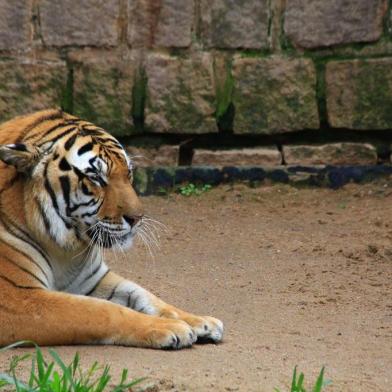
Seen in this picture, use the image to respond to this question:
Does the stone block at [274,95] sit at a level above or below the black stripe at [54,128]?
below

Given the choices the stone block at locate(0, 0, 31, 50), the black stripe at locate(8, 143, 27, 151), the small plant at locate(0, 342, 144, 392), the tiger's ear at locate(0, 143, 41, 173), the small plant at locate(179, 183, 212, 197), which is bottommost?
the small plant at locate(179, 183, 212, 197)

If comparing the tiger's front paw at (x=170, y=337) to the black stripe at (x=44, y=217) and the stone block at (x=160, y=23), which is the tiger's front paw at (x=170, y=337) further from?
the stone block at (x=160, y=23)

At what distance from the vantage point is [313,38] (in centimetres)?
714

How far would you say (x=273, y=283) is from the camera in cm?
557

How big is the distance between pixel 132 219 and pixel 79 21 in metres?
2.96

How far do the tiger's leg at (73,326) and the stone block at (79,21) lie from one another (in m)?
3.13

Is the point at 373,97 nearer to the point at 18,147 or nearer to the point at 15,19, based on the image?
the point at 15,19

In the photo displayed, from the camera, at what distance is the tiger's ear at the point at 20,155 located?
4.41m

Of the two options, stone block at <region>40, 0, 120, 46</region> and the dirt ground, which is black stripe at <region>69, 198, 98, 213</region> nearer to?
the dirt ground

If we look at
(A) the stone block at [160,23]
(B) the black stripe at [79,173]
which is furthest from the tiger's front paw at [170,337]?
(A) the stone block at [160,23]

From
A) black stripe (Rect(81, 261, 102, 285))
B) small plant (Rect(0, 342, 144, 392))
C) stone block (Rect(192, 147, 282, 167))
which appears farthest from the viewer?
stone block (Rect(192, 147, 282, 167))

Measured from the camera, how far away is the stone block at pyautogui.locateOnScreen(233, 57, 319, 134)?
23.6ft

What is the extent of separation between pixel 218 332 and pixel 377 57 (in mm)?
3243

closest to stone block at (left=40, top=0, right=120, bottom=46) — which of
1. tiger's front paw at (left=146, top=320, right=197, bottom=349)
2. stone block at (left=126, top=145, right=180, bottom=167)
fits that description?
stone block at (left=126, top=145, right=180, bottom=167)
